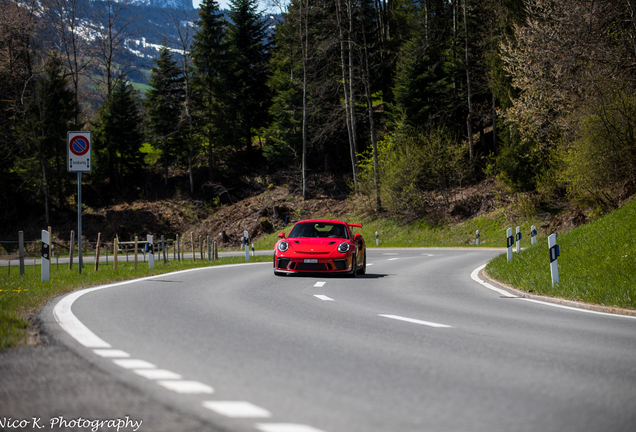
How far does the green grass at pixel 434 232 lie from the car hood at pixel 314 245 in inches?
866

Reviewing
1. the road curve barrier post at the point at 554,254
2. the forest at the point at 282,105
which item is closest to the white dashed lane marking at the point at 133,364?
the road curve barrier post at the point at 554,254

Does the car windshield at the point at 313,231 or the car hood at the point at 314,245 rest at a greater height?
the car windshield at the point at 313,231

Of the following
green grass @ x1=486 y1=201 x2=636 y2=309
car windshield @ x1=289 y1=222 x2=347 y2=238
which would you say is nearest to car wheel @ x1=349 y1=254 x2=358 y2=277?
car windshield @ x1=289 y1=222 x2=347 y2=238

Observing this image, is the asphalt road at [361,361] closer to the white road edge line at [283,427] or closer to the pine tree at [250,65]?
the white road edge line at [283,427]

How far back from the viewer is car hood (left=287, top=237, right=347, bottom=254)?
571 inches

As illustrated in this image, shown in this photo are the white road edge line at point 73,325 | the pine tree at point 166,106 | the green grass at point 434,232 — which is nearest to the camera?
the white road edge line at point 73,325

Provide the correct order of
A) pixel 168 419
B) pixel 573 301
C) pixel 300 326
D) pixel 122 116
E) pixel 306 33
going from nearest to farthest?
pixel 168 419, pixel 300 326, pixel 573 301, pixel 306 33, pixel 122 116

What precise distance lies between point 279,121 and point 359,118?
24.0 feet

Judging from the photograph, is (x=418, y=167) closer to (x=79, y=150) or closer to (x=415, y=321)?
(x=79, y=150)

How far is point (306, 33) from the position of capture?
45.0 meters

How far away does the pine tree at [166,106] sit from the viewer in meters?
50.9

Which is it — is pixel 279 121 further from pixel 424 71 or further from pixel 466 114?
pixel 466 114

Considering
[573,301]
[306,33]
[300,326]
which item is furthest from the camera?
[306,33]

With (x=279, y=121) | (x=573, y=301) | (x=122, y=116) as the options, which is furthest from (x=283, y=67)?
(x=573, y=301)
